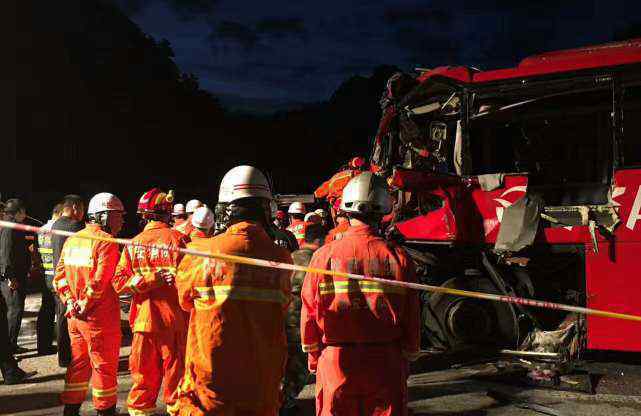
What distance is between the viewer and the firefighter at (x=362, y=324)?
3043mm

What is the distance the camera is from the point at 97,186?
18453mm

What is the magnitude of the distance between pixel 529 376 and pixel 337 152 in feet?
112

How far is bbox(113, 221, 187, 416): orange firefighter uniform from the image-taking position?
15.3 feet

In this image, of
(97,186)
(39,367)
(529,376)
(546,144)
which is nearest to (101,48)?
(97,186)

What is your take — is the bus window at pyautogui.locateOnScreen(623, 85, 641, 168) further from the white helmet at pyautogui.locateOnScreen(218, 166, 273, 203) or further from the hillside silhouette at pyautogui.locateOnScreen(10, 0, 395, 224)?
the hillside silhouette at pyautogui.locateOnScreen(10, 0, 395, 224)

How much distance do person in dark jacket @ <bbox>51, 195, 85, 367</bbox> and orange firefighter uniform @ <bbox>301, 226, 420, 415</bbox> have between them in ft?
14.8

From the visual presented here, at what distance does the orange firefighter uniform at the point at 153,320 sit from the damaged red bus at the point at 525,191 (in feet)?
9.86

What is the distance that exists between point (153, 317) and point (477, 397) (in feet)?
10.8

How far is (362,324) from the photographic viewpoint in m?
3.08

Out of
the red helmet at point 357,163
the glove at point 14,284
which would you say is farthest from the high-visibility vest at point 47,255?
the red helmet at point 357,163

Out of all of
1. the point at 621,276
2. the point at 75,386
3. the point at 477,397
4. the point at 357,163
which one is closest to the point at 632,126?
the point at 621,276

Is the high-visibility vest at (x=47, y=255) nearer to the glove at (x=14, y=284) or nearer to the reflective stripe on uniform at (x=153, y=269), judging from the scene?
the glove at (x=14, y=284)

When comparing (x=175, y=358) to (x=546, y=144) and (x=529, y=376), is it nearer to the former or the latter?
(x=529, y=376)

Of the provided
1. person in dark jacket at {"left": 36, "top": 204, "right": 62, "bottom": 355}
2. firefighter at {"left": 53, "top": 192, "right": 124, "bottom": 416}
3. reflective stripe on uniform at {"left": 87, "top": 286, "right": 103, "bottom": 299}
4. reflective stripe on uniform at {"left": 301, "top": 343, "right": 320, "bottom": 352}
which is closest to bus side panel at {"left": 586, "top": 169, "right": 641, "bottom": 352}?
reflective stripe on uniform at {"left": 301, "top": 343, "right": 320, "bottom": 352}
